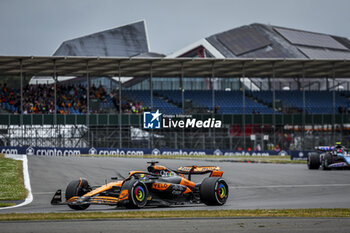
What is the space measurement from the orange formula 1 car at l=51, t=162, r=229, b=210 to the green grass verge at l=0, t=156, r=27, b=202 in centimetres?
382

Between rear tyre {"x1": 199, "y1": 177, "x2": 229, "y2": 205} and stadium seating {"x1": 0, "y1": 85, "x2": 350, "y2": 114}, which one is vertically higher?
stadium seating {"x1": 0, "y1": 85, "x2": 350, "y2": 114}

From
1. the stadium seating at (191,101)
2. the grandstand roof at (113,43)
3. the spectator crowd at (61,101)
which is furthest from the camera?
the grandstand roof at (113,43)

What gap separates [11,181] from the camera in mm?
20266

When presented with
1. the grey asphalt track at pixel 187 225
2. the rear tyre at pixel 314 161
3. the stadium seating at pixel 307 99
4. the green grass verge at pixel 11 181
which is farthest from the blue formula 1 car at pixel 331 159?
the stadium seating at pixel 307 99

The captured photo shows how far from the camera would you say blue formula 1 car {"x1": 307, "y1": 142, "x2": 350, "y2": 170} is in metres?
28.4

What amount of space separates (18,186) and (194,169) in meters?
6.92

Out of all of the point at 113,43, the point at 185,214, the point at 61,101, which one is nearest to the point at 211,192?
the point at 185,214

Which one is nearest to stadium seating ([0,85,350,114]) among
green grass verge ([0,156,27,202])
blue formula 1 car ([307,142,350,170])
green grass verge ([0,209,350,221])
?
blue formula 1 car ([307,142,350,170])

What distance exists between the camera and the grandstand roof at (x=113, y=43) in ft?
317

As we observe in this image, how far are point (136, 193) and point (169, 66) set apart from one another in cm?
3971

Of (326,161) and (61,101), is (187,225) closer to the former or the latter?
(326,161)

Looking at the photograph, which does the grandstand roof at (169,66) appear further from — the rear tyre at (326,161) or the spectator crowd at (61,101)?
the rear tyre at (326,161)

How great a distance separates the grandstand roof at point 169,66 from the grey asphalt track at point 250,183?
1890 cm

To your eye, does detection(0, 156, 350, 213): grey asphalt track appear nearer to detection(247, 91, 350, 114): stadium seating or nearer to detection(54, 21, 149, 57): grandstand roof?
detection(247, 91, 350, 114): stadium seating
